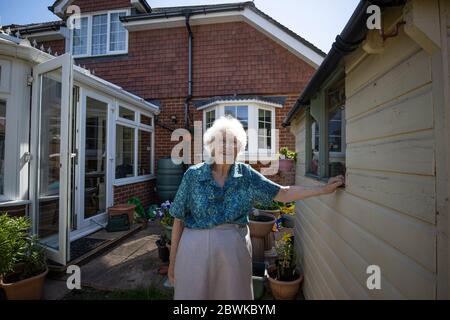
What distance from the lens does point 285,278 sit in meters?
2.89

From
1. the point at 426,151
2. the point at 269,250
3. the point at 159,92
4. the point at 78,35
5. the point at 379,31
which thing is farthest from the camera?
the point at 78,35

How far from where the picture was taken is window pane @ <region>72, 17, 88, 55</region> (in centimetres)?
831

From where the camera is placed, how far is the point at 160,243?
3.70m

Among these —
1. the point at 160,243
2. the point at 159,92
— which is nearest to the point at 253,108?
the point at 159,92

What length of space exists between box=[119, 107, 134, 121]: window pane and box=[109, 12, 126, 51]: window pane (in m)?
3.26

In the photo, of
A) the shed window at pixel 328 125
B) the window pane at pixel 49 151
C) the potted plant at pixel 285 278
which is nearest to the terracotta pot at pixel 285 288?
the potted plant at pixel 285 278

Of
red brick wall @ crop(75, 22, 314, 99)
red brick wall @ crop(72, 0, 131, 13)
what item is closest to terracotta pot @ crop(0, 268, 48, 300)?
red brick wall @ crop(75, 22, 314, 99)

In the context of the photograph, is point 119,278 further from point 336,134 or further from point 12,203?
point 336,134

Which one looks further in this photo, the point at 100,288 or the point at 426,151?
the point at 100,288

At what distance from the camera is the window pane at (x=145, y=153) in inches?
281

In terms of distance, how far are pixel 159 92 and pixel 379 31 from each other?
292 inches

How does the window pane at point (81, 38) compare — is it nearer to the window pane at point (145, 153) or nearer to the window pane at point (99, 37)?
the window pane at point (99, 37)

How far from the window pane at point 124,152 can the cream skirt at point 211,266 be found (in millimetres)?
4683
